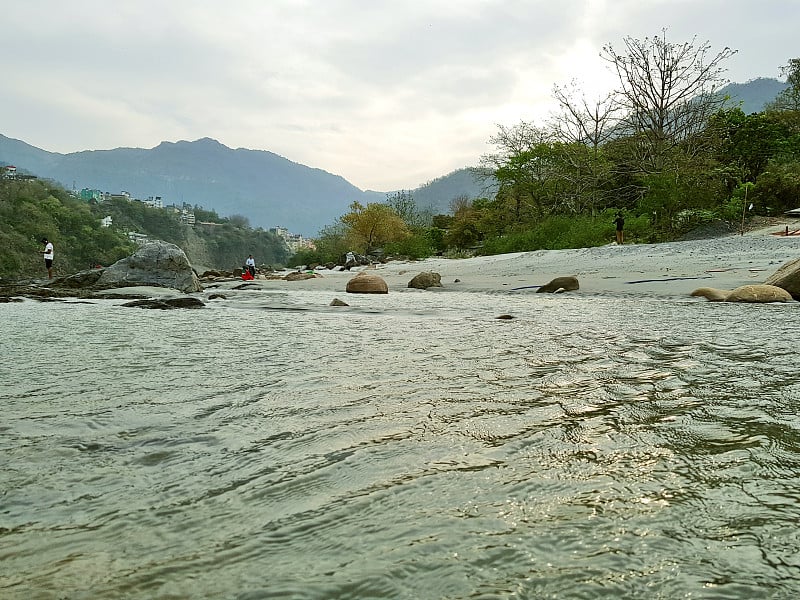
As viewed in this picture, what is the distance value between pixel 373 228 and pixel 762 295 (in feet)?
139

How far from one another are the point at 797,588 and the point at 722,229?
2003 cm

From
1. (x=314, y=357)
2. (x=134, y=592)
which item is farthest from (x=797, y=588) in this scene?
(x=314, y=357)

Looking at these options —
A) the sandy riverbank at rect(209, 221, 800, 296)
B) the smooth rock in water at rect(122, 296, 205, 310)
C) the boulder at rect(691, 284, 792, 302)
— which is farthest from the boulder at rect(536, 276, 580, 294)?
the smooth rock in water at rect(122, 296, 205, 310)

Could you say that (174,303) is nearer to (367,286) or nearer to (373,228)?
(367,286)

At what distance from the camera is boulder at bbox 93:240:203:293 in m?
12.5

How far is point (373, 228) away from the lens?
48062 mm

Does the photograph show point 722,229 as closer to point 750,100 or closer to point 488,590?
point 488,590

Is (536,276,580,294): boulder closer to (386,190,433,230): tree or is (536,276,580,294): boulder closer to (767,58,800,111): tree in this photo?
(767,58,800,111): tree

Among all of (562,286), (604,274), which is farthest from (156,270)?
(604,274)

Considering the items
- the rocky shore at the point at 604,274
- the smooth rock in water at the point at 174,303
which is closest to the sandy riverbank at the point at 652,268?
the rocky shore at the point at 604,274

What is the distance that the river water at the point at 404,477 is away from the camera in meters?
0.86

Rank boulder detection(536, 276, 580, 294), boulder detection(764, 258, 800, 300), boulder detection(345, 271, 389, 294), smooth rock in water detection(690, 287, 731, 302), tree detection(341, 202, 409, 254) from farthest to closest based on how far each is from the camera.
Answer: tree detection(341, 202, 409, 254), boulder detection(345, 271, 389, 294), boulder detection(536, 276, 580, 294), smooth rock in water detection(690, 287, 731, 302), boulder detection(764, 258, 800, 300)

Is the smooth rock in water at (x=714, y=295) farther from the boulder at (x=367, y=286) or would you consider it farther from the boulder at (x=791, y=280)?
the boulder at (x=367, y=286)

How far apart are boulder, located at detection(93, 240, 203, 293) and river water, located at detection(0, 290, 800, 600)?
404 inches
